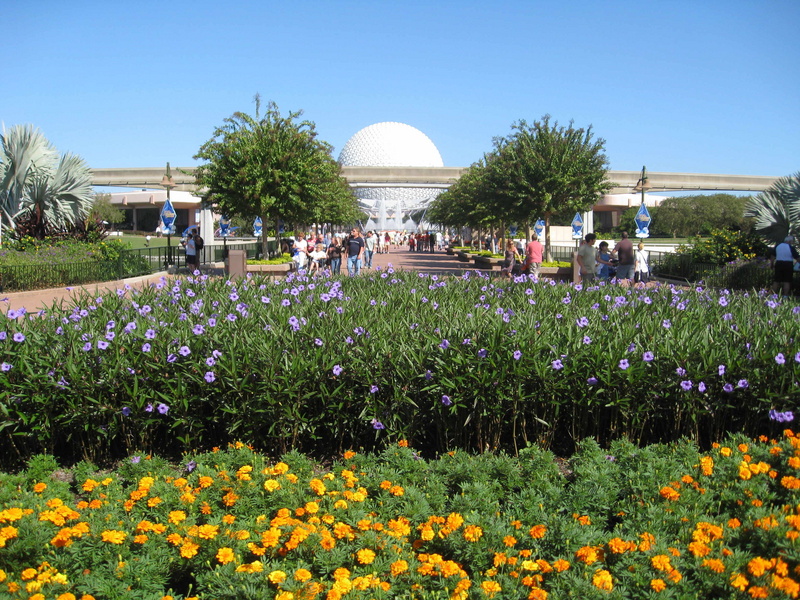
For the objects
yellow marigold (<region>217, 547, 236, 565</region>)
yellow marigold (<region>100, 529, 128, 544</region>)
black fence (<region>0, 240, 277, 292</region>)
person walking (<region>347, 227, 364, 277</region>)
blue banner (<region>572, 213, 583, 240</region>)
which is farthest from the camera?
blue banner (<region>572, 213, 583, 240</region>)

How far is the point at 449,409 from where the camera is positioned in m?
5.25

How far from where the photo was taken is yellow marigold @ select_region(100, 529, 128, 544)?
328 cm

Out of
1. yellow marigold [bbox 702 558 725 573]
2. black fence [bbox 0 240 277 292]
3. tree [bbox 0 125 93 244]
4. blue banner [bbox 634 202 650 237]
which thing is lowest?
yellow marigold [bbox 702 558 725 573]

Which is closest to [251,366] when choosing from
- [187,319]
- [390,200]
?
[187,319]

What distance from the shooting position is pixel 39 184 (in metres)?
20.9

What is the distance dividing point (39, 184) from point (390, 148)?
8848 centimetres

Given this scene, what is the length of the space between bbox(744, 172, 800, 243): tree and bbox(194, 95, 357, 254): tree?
1328 cm

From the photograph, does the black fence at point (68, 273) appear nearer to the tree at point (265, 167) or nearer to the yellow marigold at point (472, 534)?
the tree at point (265, 167)

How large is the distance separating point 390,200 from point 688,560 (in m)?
125

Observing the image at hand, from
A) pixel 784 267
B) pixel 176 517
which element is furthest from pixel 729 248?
pixel 176 517

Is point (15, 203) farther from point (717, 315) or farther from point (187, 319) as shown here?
point (717, 315)

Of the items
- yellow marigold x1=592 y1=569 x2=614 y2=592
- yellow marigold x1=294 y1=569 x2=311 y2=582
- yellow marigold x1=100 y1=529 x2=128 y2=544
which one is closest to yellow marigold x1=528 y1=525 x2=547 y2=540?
yellow marigold x1=592 y1=569 x2=614 y2=592

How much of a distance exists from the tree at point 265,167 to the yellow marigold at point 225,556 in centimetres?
1942

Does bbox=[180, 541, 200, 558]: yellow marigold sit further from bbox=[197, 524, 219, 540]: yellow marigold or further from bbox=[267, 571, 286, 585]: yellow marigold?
bbox=[267, 571, 286, 585]: yellow marigold
